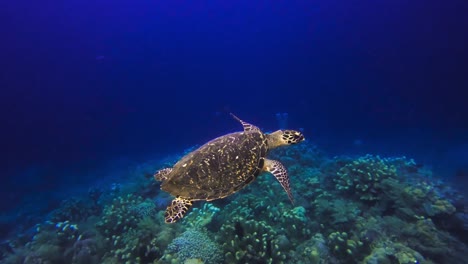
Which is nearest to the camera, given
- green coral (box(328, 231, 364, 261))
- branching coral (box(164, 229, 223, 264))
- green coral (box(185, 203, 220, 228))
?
branching coral (box(164, 229, 223, 264))

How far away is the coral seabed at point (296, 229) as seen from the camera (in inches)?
217

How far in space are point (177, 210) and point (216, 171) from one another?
1065mm

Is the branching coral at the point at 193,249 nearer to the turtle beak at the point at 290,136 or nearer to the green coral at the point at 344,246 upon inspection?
the green coral at the point at 344,246

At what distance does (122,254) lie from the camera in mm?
6012

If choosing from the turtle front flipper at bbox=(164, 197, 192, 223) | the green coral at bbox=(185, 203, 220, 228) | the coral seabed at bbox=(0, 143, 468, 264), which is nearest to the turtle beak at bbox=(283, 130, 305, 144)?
the coral seabed at bbox=(0, 143, 468, 264)

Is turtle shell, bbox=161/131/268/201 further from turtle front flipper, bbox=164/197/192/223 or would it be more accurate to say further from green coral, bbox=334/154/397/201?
green coral, bbox=334/154/397/201

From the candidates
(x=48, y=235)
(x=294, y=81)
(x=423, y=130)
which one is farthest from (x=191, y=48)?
(x=48, y=235)

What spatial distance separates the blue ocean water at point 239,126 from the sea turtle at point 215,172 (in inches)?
46.2

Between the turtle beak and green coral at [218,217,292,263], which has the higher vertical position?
the turtle beak

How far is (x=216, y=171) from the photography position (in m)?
5.16

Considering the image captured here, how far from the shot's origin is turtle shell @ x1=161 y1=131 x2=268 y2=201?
501 cm

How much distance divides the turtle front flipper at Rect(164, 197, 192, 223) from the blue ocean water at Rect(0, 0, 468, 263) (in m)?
1.12

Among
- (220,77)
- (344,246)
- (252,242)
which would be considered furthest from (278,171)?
(220,77)

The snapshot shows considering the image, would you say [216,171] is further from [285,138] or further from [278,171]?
[285,138]
